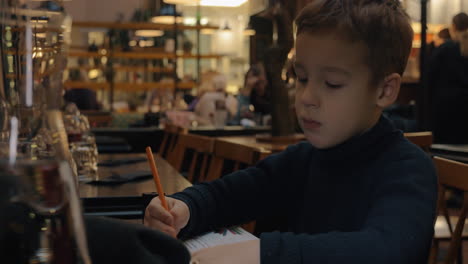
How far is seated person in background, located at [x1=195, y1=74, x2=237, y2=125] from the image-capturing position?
6.67m

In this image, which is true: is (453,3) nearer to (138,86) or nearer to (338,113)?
(138,86)

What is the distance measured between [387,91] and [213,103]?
5865 mm

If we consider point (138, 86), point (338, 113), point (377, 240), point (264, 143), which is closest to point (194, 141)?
point (264, 143)

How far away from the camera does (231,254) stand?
68cm

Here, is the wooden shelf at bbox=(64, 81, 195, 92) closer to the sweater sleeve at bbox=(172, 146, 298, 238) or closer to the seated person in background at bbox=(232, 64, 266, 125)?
the seated person in background at bbox=(232, 64, 266, 125)

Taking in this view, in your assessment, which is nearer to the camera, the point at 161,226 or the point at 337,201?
the point at 161,226

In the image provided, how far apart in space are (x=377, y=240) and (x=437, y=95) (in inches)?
222

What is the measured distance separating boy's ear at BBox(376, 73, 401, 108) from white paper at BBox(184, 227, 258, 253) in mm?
397

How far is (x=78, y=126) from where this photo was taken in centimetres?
211

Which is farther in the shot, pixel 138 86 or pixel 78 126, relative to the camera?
pixel 138 86

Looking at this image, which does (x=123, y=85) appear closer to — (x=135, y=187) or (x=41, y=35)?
(x=135, y=187)

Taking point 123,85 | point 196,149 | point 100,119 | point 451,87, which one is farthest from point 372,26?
point 123,85

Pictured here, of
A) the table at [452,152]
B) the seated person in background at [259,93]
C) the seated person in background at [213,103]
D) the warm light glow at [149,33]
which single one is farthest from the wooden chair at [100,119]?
the warm light glow at [149,33]

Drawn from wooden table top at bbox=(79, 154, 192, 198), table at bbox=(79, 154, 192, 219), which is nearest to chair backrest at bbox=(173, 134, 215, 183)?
wooden table top at bbox=(79, 154, 192, 198)
